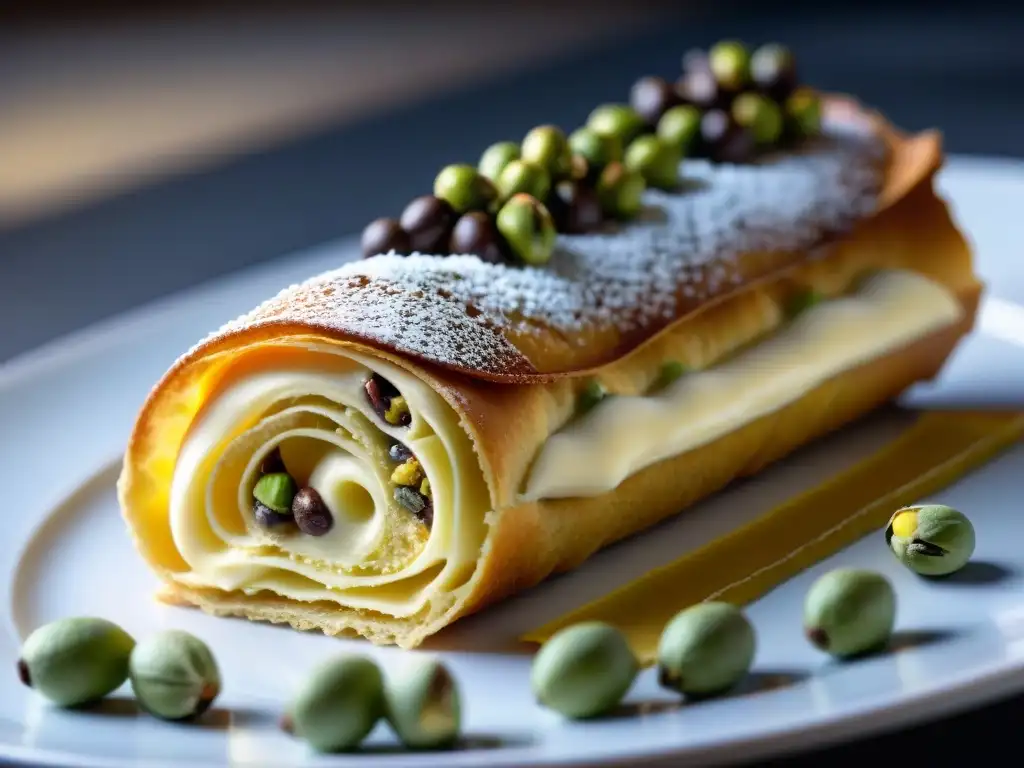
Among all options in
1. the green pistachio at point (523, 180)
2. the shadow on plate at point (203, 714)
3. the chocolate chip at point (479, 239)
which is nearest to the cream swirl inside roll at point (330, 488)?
the shadow on plate at point (203, 714)

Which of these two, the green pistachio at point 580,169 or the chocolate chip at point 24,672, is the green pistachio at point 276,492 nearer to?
the chocolate chip at point 24,672

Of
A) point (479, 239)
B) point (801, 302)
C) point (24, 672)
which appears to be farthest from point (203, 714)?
point (801, 302)

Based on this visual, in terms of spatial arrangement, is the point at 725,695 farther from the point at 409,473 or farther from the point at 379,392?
the point at 379,392

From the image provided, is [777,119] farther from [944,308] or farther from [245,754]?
[245,754]

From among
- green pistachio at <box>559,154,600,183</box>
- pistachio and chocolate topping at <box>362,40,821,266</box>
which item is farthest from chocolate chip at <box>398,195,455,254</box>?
green pistachio at <box>559,154,600,183</box>

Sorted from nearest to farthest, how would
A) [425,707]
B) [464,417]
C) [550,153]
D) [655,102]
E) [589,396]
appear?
[425,707] < [464,417] < [589,396] < [550,153] < [655,102]

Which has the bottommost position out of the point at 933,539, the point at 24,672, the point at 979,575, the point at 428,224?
the point at 979,575

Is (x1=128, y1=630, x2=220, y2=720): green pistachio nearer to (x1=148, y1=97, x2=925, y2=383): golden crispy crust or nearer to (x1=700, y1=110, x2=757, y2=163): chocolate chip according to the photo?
(x1=148, y1=97, x2=925, y2=383): golden crispy crust
